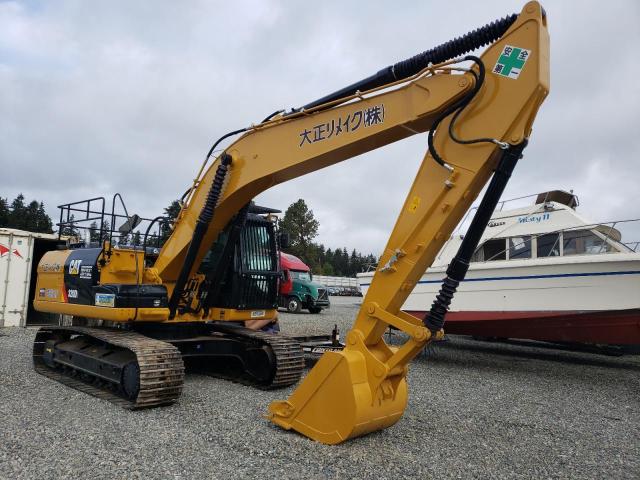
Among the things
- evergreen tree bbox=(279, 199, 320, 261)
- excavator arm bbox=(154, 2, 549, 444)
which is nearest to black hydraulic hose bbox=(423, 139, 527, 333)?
excavator arm bbox=(154, 2, 549, 444)

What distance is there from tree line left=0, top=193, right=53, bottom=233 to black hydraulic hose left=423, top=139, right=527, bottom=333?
6067 cm

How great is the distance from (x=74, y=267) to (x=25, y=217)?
67157 millimetres

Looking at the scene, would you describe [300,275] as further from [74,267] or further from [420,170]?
[420,170]

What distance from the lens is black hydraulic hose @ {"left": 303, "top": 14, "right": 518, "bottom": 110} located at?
14.6 feet

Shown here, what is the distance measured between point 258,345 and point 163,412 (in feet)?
6.09

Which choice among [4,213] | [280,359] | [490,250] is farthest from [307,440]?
[4,213]

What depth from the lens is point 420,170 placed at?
4.66 meters

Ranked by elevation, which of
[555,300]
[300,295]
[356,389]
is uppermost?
[555,300]

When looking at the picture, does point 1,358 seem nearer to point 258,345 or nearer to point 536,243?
point 258,345

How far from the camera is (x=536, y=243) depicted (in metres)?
9.55

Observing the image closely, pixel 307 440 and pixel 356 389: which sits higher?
pixel 356 389

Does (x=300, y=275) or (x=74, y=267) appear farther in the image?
(x=300, y=275)

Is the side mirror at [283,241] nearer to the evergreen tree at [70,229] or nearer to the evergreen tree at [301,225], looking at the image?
the evergreen tree at [70,229]

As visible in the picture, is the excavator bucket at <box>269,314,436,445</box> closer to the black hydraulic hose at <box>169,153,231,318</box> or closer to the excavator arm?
the excavator arm
